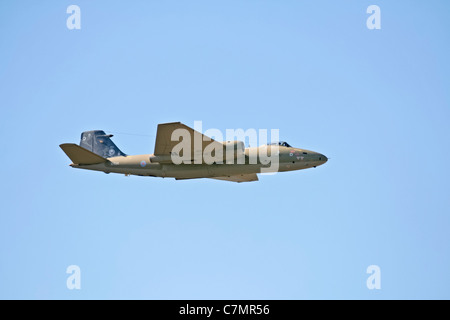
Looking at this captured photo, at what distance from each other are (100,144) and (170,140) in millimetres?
9225

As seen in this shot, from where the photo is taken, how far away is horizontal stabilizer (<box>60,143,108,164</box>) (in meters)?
48.8

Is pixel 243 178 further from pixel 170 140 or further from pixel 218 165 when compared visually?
pixel 170 140

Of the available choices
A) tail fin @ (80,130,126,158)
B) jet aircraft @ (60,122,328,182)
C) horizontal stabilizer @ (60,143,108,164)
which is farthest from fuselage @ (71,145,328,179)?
tail fin @ (80,130,126,158)

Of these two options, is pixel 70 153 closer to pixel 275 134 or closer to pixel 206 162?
pixel 206 162

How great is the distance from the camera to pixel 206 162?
48.6 metres

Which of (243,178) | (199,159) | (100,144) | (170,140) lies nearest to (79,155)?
(100,144)

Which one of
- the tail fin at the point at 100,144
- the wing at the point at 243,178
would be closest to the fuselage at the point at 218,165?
the tail fin at the point at 100,144

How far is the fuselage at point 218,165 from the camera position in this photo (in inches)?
1928

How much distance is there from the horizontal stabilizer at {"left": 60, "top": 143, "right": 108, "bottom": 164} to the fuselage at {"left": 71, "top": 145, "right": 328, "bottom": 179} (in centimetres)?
36

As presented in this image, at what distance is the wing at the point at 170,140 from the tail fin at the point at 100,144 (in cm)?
621

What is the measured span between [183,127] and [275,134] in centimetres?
851

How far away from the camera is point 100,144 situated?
176 feet
